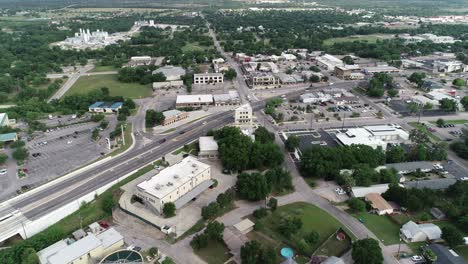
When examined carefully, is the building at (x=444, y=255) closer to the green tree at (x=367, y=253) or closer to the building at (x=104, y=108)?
the green tree at (x=367, y=253)

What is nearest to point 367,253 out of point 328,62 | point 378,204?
point 378,204

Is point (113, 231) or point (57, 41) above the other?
point (57, 41)

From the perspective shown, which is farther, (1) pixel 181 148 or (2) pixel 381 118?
(2) pixel 381 118

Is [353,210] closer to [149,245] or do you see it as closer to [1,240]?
[149,245]

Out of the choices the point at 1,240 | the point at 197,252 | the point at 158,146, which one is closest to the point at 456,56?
the point at 158,146

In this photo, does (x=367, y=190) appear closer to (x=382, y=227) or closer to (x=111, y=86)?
(x=382, y=227)

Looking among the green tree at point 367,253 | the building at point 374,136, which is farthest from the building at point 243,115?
the green tree at point 367,253

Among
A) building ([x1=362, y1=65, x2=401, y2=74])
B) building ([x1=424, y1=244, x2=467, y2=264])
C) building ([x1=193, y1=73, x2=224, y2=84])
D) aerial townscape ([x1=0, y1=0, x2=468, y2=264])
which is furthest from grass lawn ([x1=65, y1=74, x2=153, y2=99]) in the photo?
building ([x1=424, y1=244, x2=467, y2=264])
